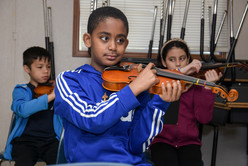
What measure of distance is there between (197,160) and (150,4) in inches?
66.4

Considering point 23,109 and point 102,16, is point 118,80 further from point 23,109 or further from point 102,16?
point 23,109

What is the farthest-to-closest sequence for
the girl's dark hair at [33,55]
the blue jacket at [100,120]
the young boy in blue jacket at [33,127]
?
the girl's dark hair at [33,55]
the young boy in blue jacket at [33,127]
the blue jacket at [100,120]

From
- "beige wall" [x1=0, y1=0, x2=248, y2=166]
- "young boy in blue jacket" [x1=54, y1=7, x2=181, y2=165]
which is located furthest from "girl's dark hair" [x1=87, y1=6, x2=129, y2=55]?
"beige wall" [x1=0, y1=0, x2=248, y2=166]

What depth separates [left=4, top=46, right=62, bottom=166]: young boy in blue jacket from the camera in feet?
5.10

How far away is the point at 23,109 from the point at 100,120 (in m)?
0.97

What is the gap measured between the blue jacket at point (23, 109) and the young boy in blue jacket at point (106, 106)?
0.65 meters

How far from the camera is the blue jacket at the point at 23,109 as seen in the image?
5.23 feet

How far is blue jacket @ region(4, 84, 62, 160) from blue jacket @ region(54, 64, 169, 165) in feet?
2.10

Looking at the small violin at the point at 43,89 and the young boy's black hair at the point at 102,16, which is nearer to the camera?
the young boy's black hair at the point at 102,16

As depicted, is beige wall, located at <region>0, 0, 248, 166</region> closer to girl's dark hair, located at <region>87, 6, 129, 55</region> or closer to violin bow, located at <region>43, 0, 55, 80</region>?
violin bow, located at <region>43, 0, 55, 80</region>

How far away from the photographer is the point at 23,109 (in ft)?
5.26

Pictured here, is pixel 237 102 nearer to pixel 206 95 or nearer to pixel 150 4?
pixel 206 95

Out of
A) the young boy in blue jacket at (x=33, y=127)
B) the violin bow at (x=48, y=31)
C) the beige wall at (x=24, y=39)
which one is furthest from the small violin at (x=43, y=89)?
the beige wall at (x=24, y=39)

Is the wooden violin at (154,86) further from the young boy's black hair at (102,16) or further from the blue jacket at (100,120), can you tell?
the young boy's black hair at (102,16)
